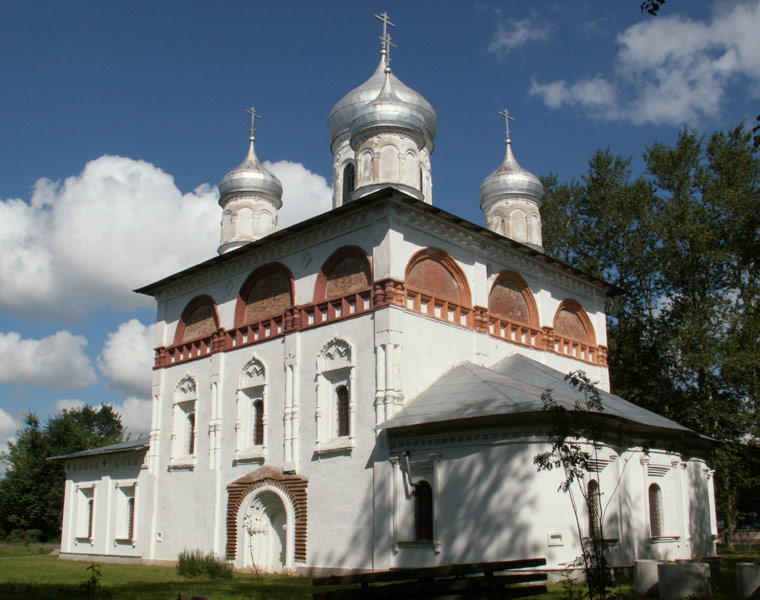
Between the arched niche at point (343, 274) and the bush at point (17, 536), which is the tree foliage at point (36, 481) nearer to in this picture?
the bush at point (17, 536)

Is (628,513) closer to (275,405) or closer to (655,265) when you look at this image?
(275,405)

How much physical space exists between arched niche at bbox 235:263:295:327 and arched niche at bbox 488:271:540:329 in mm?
4441

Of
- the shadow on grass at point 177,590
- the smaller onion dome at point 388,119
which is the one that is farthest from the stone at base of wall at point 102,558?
the smaller onion dome at point 388,119

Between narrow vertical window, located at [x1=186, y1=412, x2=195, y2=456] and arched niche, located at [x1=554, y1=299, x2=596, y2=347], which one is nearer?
arched niche, located at [x1=554, y1=299, x2=596, y2=347]

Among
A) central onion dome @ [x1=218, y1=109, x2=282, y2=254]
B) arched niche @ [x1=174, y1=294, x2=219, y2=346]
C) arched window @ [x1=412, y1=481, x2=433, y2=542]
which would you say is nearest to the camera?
arched window @ [x1=412, y1=481, x2=433, y2=542]

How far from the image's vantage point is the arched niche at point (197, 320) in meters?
19.7

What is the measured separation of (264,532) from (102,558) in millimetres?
7157

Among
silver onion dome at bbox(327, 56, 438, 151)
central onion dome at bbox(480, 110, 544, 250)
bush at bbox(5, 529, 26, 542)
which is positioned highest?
silver onion dome at bbox(327, 56, 438, 151)

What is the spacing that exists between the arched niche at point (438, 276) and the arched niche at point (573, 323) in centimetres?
374

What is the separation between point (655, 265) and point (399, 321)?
11.6 m

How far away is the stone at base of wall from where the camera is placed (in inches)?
792

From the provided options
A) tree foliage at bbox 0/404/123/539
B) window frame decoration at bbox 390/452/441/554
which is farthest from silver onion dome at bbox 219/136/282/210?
tree foliage at bbox 0/404/123/539

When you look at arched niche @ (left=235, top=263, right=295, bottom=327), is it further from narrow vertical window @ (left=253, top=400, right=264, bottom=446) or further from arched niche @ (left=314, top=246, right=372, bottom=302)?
narrow vertical window @ (left=253, top=400, right=264, bottom=446)

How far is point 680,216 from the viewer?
74.7 feet
